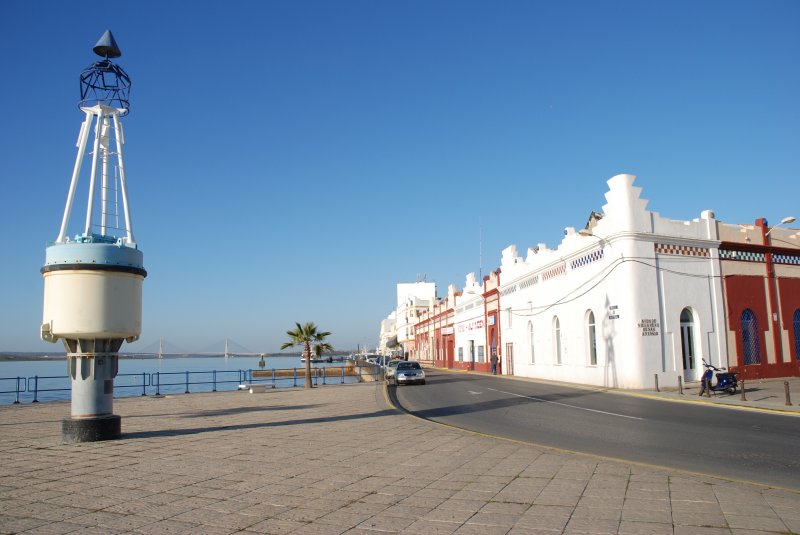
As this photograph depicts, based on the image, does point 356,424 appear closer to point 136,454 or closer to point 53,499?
point 136,454

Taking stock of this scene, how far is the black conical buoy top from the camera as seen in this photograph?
15422 millimetres

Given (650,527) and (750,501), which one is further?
(750,501)

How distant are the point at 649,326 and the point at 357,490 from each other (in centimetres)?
2261

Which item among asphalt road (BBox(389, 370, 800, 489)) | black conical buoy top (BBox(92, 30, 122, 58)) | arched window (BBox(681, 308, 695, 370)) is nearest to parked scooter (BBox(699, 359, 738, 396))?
asphalt road (BBox(389, 370, 800, 489))

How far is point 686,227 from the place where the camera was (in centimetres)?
2914

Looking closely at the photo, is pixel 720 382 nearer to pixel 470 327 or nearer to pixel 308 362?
pixel 308 362

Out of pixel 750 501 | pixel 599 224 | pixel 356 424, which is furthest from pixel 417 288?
pixel 750 501

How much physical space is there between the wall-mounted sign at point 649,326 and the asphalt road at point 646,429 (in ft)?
13.4

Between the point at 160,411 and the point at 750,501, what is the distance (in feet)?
64.7

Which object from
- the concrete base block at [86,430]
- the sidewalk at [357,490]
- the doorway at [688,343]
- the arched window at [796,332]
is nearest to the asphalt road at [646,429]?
the sidewalk at [357,490]

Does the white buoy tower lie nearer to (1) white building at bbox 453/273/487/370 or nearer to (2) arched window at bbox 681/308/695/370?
(2) arched window at bbox 681/308/695/370

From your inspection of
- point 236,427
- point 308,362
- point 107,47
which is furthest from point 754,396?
point 107,47

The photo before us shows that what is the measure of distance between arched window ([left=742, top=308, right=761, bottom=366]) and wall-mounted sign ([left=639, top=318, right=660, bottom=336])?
6.51 m

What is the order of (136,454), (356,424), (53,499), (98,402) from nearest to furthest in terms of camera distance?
(53,499) < (136,454) < (98,402) < (356,424)
